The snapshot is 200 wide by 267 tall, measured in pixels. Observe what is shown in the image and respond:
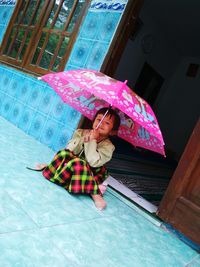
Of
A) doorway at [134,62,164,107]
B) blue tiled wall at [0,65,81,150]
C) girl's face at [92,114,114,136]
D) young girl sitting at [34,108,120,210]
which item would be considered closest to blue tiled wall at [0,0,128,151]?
blue tiled wall at [0,65,81,150]

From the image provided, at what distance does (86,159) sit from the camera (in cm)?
252

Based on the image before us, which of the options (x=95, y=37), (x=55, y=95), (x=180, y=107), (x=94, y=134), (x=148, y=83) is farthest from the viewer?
(x=180, y=107)

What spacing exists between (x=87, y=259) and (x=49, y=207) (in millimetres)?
537

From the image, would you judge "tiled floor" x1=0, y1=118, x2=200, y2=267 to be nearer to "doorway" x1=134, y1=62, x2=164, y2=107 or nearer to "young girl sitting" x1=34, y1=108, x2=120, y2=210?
"young girl sitting" x1=34, y1=108, x2=120, y2=210

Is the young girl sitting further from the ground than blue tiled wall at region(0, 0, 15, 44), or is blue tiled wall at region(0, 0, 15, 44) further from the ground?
blue tiled wall at region(0, 0, 15, 44)

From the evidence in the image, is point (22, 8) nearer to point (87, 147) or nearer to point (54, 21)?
point (54, 21)

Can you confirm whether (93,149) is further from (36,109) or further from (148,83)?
(148,83)

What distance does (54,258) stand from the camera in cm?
151

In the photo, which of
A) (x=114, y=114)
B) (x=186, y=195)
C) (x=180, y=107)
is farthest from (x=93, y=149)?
(x=180, y=107)

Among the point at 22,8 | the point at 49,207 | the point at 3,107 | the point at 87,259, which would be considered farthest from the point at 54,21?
the point at 87,259

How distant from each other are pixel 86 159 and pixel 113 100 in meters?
0.77

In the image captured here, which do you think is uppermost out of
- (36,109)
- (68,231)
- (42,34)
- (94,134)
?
(42,34)

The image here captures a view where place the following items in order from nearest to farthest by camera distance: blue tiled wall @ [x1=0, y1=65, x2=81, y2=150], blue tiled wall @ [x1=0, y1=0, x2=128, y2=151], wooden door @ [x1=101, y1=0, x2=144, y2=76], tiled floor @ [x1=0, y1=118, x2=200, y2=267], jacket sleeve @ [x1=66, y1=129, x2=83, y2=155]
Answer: tiled floor @ [x1=0, y1=118, x2=200, y2=267] < jacket sleeve @ [x1=66, y1=129, x2=83, y2=155] < wooden door @ [x1=101, y1=0, x2=144, y2=76] < blue tiled wall @ [x1=0, y1=0, x2=128, y2=151] < blue tiled wall @ [x1=0, y1=65, x2=81, y2=150]

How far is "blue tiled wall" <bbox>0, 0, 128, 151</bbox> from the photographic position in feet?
11.3
